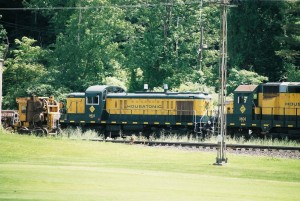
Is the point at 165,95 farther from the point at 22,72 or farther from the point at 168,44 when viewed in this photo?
the point at 22,72

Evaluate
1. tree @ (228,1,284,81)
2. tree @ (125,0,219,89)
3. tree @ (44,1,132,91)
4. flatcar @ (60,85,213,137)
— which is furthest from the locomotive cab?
tree @ (125,0,219,89)

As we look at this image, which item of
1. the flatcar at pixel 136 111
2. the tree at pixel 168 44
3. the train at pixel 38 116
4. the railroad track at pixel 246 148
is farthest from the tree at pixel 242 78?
the railroad track at pixel 246 148

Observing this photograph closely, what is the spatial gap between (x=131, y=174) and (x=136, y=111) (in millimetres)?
26728

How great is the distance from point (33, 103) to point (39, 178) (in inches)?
1096

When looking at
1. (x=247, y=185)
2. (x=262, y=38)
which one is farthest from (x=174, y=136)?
(x=247, y=185)

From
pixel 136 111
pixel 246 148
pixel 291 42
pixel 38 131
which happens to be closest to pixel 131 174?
pixel 246 148

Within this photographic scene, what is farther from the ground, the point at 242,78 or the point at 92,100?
the point at 242,78

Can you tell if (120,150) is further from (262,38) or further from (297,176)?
(262,38)

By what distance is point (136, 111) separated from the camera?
50281mm

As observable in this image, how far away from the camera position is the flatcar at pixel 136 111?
49344mm

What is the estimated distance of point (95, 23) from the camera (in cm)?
7031

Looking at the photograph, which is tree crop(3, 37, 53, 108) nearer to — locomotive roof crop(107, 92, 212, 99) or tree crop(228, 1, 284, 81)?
tree crop(228, 1, 284, 81)

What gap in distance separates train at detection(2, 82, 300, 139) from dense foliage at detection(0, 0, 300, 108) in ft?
46.4

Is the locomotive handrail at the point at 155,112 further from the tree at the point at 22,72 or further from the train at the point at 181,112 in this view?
the tree at the point at 22,72
